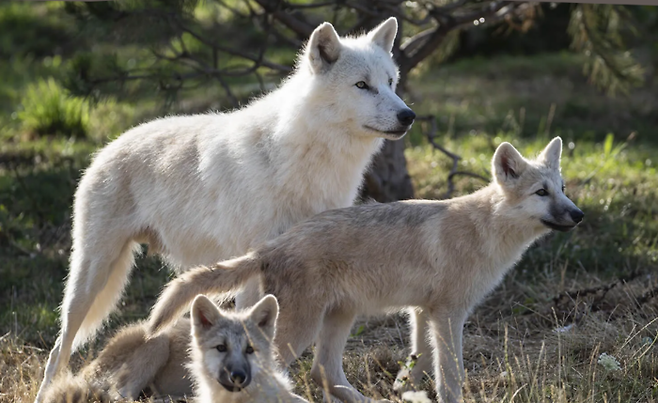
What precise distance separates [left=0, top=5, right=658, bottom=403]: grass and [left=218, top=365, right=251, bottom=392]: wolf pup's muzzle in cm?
76

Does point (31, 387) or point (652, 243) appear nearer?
point (31, 387)

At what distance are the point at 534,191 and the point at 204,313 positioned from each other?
2175 mm

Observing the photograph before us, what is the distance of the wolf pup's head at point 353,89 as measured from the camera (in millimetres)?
5355

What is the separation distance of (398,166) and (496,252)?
349 centimetres

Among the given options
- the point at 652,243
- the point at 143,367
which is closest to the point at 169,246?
the point at 143,367

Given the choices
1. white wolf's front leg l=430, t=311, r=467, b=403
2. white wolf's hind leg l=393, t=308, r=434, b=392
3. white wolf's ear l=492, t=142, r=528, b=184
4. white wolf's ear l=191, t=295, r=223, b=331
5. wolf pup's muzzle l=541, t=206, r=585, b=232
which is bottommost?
white wolf's hind leg l=393, t=308, r=434, b=392

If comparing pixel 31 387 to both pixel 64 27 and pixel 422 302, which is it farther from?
pixel 64 27

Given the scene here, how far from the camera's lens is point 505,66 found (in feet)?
52.0

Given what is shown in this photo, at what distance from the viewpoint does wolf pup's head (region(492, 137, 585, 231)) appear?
5.10 meters

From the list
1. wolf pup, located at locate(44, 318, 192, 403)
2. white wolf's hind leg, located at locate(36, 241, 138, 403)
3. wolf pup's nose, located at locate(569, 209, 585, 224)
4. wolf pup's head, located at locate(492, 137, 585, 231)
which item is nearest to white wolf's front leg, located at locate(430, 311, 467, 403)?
wolf pup's head, located at locate(492, 137, 585, 231)

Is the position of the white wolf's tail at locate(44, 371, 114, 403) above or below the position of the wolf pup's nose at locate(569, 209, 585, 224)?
below

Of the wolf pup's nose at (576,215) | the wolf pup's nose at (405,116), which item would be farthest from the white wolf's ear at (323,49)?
the wolf pup's nose at (576,215)

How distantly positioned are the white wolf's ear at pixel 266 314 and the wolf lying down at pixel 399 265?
0.27 m

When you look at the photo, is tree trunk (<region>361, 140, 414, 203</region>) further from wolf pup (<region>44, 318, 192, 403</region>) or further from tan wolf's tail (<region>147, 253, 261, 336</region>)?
tan wolf's tail (<region>147, 253, 261, 336</region>)
